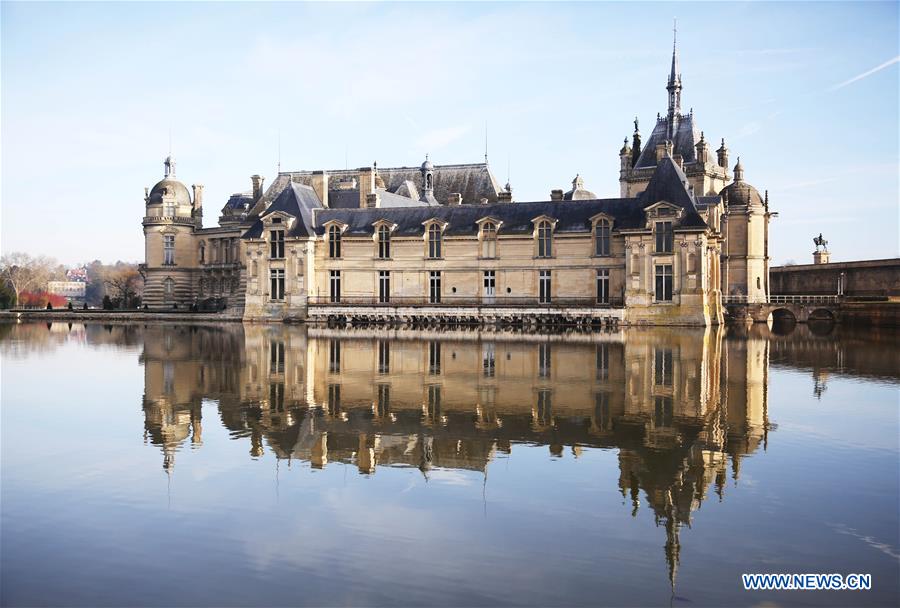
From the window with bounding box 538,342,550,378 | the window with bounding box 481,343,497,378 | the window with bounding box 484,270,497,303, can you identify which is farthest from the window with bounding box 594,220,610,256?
the window with bounding box 481,343,497,378

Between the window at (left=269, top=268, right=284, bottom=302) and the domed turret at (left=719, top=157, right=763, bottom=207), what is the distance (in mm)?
30039

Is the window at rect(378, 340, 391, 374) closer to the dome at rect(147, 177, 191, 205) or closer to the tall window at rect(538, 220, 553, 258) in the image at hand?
the tall window at rect(538, 220, 553, 258)

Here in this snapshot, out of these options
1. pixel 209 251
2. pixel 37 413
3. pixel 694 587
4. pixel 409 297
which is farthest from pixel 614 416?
pixel 209 251

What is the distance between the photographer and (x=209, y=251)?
60.7m

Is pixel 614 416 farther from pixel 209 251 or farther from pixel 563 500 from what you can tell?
pixel 209 251

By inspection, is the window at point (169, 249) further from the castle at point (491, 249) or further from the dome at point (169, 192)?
the castle at point (491, 249)

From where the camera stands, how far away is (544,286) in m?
43.3

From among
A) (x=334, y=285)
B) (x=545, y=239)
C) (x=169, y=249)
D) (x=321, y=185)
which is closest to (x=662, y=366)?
(x=545, y=239)

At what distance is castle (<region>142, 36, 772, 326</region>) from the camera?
39531mm

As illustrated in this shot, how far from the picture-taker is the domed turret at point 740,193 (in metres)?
53.4

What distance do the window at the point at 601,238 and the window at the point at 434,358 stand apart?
16858 millimetres

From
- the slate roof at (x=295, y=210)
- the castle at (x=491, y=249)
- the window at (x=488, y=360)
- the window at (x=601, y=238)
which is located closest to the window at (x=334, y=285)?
the castle at (x=491, y=249)

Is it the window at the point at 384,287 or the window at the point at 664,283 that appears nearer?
the window at the point at 664,283

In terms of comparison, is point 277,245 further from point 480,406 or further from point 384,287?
point 480,406
